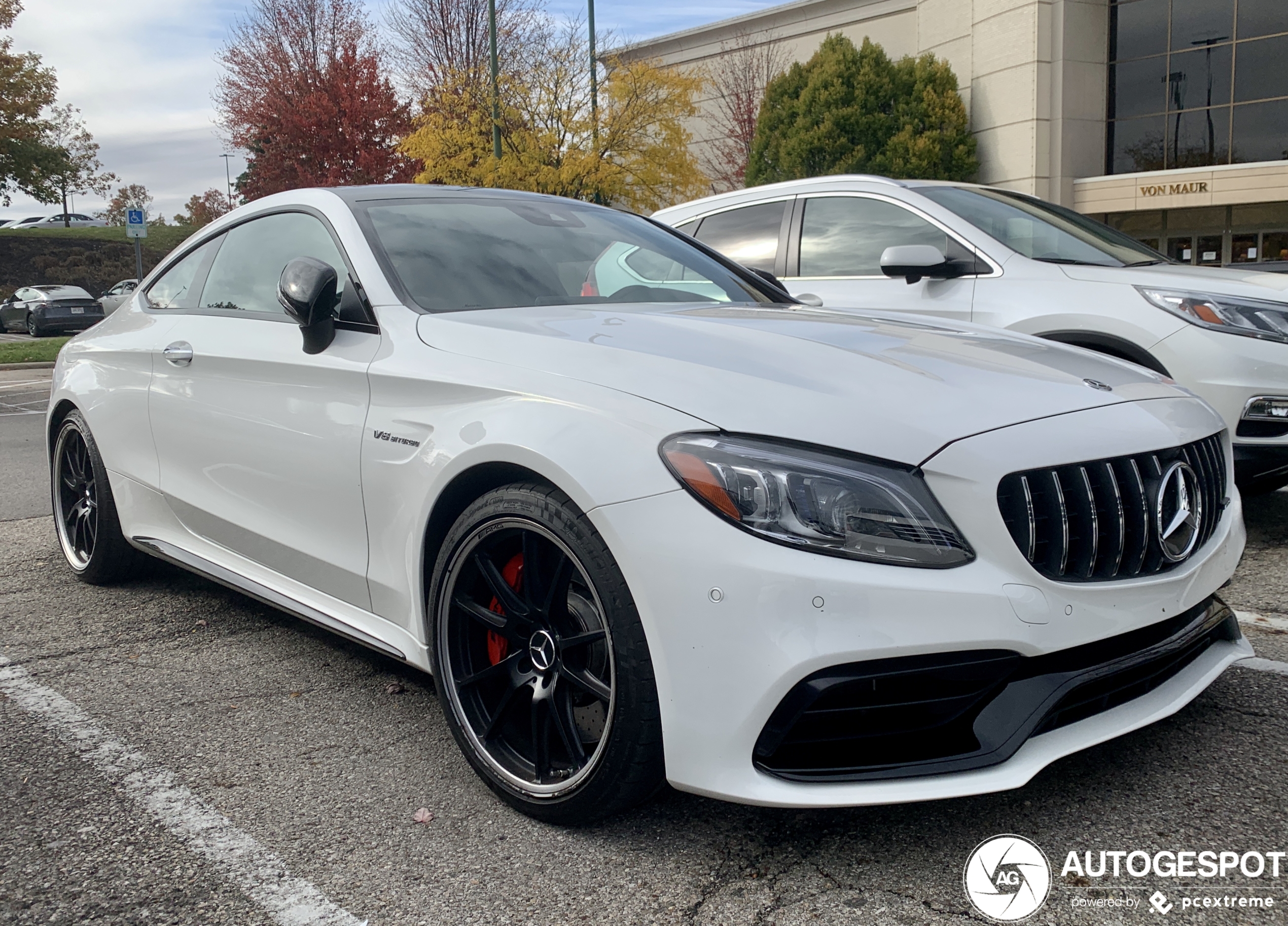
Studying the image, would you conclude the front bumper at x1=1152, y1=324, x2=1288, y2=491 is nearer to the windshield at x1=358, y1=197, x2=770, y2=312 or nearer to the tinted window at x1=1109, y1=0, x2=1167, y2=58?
the windshield at x1=358, y1=197, x2=770, y2=312

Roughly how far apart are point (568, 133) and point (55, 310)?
59.8 ft

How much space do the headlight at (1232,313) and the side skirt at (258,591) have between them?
3640 millimetres

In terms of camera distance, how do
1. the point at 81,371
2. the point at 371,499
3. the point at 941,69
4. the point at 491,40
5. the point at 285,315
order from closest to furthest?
the point at 371,499 < the point at 285,315 < the point at 81,371 < the point at 491,40 < the point at 941,69

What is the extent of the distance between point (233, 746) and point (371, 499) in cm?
77

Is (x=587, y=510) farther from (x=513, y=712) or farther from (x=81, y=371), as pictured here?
(x=81, y=371)

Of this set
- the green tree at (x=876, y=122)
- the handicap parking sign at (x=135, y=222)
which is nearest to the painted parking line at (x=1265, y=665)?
the handicap parking sign at (x=135, y=222)

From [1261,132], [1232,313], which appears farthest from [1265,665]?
[1261,132]

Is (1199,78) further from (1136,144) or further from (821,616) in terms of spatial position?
(821,616)

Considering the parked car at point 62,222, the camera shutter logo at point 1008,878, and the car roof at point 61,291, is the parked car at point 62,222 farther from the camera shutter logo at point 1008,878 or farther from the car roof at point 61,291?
the camera shutter logo at point 1008,878

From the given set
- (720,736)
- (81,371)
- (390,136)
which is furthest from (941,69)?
(720,736)

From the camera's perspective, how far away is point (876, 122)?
84.1 ft

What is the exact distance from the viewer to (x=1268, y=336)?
451 centimetres

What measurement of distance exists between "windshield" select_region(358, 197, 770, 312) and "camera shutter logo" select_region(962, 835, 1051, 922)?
1766mm

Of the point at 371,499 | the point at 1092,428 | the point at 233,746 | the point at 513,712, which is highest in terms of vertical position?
the point at 1092,428
